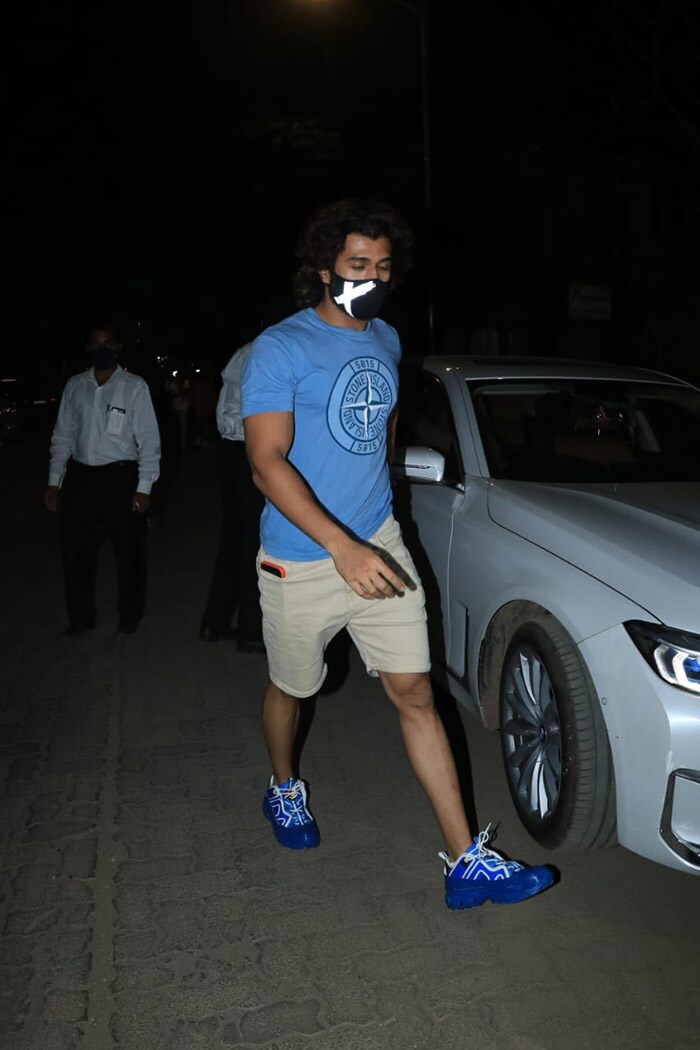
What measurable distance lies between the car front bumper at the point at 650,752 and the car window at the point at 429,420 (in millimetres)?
1514

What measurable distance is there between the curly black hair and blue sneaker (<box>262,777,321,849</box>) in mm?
1670

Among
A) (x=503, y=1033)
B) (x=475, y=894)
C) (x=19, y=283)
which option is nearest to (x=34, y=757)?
(x=475, y=894)

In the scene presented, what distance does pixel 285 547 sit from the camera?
10.8ft

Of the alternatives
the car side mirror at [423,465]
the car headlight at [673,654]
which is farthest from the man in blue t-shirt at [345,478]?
the car side mirror at [423,465]

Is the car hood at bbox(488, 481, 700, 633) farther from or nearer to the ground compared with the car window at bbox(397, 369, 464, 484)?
nearer to the ground

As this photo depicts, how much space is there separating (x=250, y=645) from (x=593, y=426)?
2.42 metres

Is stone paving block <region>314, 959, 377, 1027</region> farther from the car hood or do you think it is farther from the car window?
the car window

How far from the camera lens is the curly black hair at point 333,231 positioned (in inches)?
128

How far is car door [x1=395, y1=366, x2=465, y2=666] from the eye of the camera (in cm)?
436

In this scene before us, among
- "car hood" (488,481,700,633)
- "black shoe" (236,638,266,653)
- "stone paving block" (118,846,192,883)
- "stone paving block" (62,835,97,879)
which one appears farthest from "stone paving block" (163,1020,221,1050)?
"black shoe" (236,638,266,653)

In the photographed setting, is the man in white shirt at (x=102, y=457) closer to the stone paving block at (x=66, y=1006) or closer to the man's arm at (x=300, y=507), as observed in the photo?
the man's arm at (x=300, y=507)

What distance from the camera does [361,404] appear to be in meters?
3.20

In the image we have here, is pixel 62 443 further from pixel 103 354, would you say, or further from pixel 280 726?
pixel 280 726

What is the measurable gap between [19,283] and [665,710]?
4276 centimetres
